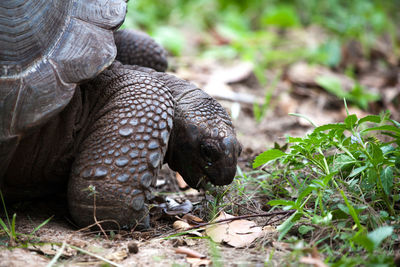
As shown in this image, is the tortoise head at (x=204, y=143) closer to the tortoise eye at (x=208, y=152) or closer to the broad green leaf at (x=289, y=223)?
the tortoise eye at (x=208, y=152)

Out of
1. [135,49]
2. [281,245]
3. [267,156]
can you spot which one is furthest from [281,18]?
[281,245]

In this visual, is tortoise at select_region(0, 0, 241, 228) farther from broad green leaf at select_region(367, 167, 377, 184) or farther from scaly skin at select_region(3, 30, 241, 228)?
broad green leaf at select_region(367, 167, 377, 184)

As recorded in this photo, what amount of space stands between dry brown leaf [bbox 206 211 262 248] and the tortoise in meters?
0.33

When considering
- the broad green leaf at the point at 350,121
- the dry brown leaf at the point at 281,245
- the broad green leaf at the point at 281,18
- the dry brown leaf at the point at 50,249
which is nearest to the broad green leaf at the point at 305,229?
the dry brown leaf at the point at 281,245

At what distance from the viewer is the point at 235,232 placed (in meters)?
2.23

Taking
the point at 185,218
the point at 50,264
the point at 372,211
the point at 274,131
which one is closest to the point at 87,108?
the point at 185,218

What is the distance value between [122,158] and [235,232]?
2.13 feet

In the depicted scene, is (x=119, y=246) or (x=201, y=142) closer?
(x=119, y=246)

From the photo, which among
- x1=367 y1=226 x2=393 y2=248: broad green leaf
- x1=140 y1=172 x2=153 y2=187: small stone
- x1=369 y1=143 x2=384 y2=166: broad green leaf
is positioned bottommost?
x1=367 y1=226 x2=393 y2=248: broad green leaf

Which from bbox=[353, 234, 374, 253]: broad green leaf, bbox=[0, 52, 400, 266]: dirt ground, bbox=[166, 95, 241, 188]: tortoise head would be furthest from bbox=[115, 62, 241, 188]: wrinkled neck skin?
bbox=[353, 234, 374, 253]: broad green leaf

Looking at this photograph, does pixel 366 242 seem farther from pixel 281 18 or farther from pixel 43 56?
pixel 281 18

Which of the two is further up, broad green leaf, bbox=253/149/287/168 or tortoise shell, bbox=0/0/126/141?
tortoise shell, bbox=0/0/126/141

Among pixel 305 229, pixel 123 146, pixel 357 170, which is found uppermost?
pixel 123 146

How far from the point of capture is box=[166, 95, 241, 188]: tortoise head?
2494mm
